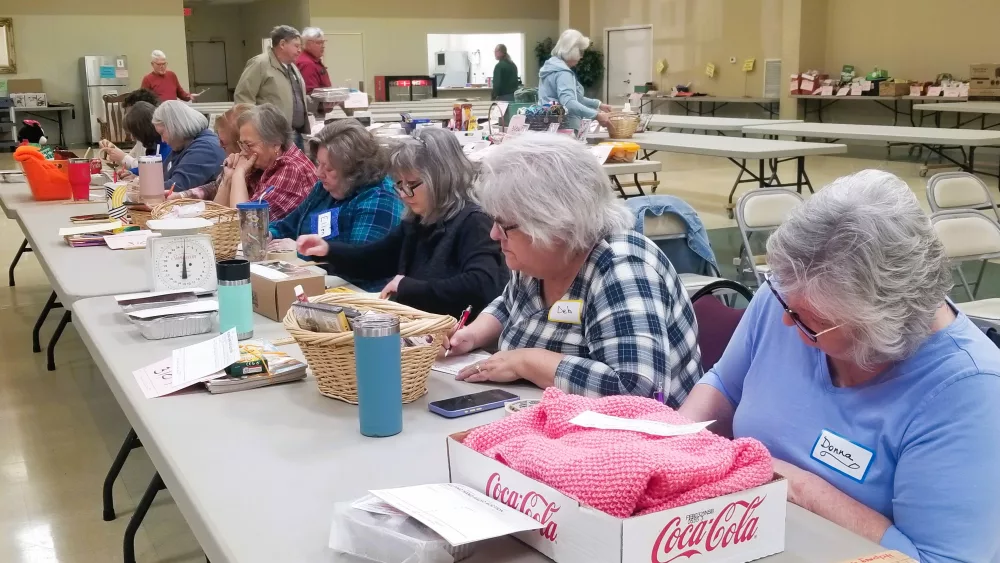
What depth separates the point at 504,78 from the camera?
14.3 metres

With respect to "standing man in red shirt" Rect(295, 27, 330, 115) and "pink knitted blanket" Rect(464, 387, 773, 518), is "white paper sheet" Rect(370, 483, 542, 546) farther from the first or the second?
"standing man in red shirt" Rect(295, 27, 330, 115)

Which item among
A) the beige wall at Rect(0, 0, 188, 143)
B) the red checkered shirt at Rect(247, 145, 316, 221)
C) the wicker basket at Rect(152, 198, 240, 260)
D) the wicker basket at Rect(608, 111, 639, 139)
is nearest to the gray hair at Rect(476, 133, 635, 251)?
the wicker basket at Rect(152, 198, 240, 260)

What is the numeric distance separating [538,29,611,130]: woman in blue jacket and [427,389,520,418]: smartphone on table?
5465 mm

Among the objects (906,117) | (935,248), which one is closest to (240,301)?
(935,248)

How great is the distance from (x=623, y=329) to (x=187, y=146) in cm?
394

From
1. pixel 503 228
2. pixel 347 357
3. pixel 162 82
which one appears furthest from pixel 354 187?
pixel 162 82

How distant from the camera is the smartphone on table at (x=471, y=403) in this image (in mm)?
1759

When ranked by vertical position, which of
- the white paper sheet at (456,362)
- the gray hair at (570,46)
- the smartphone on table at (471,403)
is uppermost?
the gray hair at (570,46)

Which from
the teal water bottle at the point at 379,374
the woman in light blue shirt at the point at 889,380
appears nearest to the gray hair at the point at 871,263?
the woman in light blue shirt at the point at 889,380

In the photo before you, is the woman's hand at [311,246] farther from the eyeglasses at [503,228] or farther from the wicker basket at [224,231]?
the eyeglasses at [503,228]

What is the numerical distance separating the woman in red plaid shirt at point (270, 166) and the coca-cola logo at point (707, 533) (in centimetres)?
319

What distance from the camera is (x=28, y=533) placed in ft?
9.41

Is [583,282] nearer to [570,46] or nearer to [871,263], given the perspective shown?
→ [871,263]

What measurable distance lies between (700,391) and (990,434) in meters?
0.62
